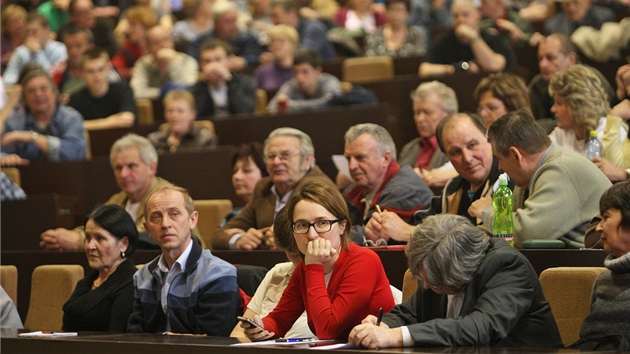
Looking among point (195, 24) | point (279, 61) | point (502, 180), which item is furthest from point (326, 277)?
point (195, 24)

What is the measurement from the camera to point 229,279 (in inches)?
161

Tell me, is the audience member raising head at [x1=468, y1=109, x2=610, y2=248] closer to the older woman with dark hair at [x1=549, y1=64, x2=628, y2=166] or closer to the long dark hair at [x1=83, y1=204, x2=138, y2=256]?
the older woman with dark hair at [x1=549, y1=64, x2=628, y2=166]

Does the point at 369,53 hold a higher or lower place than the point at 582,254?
higher

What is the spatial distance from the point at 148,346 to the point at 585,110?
230cm

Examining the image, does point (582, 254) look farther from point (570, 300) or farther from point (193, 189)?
point (193, 189)

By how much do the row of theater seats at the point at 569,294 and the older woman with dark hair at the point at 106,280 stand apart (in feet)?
4.84

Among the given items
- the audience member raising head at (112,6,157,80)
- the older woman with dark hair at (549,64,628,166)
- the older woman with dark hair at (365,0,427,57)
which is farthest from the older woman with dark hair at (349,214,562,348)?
the audience member raising head at (112,6,157,80)

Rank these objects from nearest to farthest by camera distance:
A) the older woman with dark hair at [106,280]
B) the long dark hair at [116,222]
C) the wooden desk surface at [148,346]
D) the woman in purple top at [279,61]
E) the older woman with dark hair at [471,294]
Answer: the wooden desk surface at [148,346] → the older woman with dark hair at [471,294] → the older woman with dark hair at [106,280] → the long dark hair at [116,222] → the woman in purple top at [279,61]

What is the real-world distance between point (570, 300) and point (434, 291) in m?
0.48

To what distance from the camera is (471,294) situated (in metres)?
3.15

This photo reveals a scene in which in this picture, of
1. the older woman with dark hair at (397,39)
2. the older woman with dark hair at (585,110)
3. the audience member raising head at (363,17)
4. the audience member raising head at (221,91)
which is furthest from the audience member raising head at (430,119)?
the audience member raising head at (363,17)

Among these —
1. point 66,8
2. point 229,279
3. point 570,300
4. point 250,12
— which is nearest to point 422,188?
point 229,279

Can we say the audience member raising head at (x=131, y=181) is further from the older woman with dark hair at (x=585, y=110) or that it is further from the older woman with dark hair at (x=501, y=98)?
the older woman with dark hair at (x=585, y=110)

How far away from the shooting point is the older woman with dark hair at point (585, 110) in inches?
184
